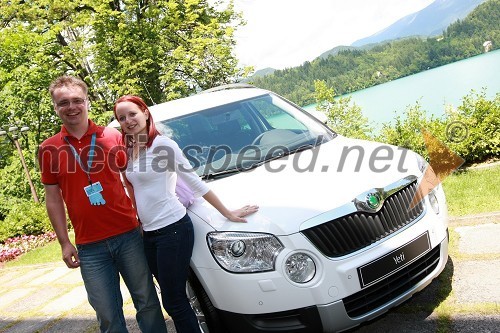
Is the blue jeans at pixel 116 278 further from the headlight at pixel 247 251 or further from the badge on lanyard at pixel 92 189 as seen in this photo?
the headlight at pixel 247 251

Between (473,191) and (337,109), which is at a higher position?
(337,109)

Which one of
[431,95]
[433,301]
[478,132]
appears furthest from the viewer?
[431,95]

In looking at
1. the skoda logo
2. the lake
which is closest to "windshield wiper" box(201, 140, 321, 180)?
the skoda logo

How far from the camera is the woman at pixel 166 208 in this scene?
267 cm

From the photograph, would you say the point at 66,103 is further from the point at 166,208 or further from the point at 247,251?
the point at 247,251

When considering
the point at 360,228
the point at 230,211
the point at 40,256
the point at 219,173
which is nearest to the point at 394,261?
the point at 360,228

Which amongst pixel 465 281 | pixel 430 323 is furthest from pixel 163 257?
pixel 465 281

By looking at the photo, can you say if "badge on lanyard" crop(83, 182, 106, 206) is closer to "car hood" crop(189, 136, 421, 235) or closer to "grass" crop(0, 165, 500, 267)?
"car hood" crop(189, 136, 421, 235)

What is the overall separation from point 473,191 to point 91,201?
4.32 meters

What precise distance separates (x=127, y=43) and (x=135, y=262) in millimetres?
18446

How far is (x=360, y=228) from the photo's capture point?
2643 mm

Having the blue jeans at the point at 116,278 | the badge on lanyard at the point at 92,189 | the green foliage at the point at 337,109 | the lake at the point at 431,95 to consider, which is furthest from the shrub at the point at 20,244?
the green foliage at the point at 337,109

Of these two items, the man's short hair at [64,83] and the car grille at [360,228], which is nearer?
the car grille at [360,228]

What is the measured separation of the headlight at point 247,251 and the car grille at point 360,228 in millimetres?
206
